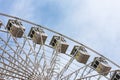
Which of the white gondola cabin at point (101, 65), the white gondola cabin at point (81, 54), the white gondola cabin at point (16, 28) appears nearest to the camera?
the white gondola cabin at point (16, 28)

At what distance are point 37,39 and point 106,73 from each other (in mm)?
6513

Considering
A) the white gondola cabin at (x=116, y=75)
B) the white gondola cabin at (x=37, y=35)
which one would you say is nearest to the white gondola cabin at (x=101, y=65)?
the white gondola cabin at (x=116, y=75)

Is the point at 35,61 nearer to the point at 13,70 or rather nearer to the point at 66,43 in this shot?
the point at 13,70

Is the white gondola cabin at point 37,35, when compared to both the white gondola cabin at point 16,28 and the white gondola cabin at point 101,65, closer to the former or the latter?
the white gondola cabin at point 16,28

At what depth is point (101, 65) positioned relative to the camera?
31031 mm

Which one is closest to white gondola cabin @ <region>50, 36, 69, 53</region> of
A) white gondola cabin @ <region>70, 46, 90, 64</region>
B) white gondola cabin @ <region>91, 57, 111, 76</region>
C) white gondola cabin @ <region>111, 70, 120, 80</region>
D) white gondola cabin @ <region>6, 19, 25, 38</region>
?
white gondola cabin @ <region>70, 46, 90, 64</region>

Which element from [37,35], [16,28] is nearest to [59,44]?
[37,35]

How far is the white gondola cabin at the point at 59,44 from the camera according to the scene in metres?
31.5

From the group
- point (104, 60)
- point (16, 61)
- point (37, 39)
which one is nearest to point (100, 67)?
point (104, 60)

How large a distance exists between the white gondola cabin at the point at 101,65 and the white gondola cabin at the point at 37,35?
4.87 metres

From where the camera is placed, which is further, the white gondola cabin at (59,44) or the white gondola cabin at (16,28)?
the white gondola cabin at (59,44)

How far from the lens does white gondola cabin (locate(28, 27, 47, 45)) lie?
1223 inches

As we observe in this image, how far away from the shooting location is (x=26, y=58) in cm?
2688

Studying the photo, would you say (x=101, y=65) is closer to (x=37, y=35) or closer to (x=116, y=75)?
(x=116, y=75)
